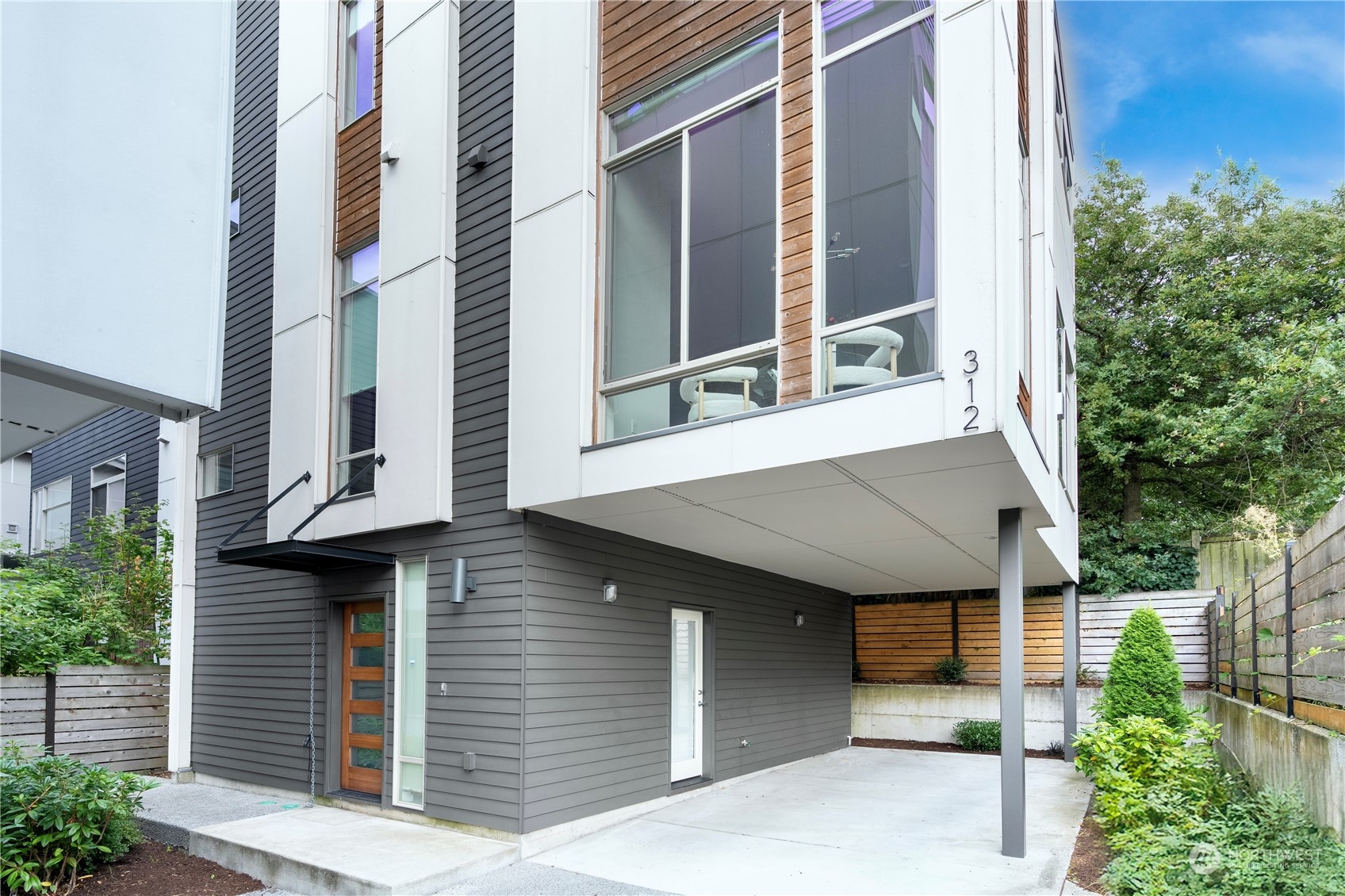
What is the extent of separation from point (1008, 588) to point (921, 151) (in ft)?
9.20

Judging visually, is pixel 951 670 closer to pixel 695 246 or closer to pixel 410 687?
pixel 410 687

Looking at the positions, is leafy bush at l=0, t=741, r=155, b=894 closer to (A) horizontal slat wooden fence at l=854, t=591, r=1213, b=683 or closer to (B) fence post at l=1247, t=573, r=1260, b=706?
(B) fence post at l=1247, t=573, r=1260, b=706

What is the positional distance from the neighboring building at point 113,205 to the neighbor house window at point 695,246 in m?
2.64

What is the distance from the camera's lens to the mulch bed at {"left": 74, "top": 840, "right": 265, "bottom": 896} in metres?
5.68

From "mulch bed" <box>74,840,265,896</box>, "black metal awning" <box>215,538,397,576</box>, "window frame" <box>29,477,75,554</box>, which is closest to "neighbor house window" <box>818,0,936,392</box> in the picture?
"black metal awning" <box>215,538,397,576</box>

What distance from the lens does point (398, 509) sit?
7.06m

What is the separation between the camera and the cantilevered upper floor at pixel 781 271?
475 centimetres

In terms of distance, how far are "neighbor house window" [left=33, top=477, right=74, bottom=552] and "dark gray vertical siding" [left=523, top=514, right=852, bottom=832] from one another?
32.0 ft

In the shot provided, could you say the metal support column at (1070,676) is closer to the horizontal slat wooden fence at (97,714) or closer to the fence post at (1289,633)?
the fence post at (1289,633)

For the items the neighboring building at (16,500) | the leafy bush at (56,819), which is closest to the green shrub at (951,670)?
the leafy bush at (56,819)

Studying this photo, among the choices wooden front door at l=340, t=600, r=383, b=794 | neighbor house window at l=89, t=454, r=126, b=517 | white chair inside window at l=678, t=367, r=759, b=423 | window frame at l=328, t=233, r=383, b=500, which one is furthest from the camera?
neighbor house window at l=89, t=454, r=126, b=517

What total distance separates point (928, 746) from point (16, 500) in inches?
609

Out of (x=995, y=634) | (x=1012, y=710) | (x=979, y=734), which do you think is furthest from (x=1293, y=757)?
(x=995, y=634)

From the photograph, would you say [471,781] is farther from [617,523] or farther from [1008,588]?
[1008,588]
